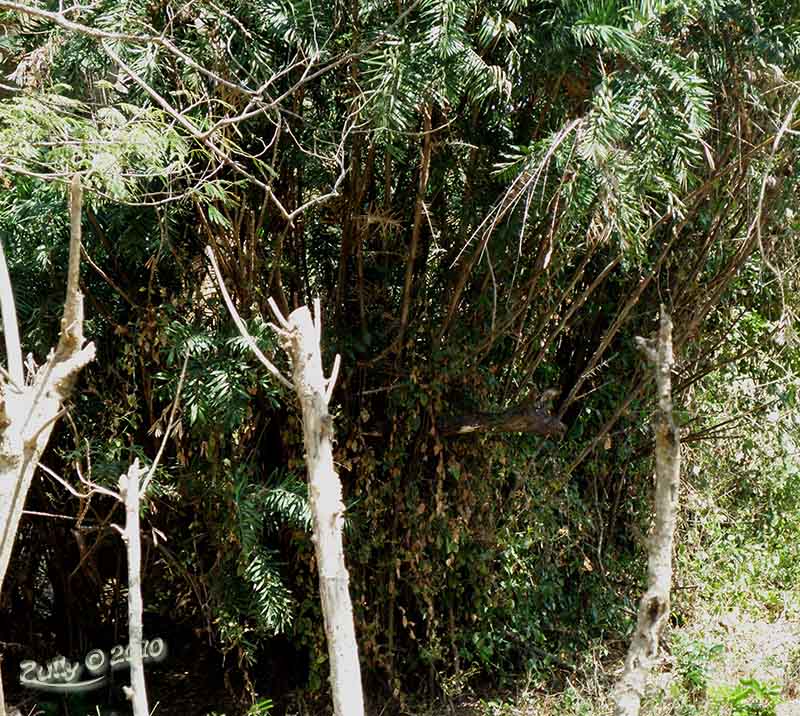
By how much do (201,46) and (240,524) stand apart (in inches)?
69.6

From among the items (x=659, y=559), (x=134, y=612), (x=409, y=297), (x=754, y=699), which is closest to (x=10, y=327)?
(x=134, y=612)

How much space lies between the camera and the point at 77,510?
457 cm

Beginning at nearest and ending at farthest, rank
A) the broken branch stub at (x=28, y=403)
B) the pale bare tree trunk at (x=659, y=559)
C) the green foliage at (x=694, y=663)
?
1. the broken branch stub at (x=28, y=403)
2. the pale bare tree trunk at (x=659, y=559)
3. the green foliage at (x=694, y=663)

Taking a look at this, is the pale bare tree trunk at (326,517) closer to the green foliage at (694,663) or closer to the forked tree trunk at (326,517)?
the forked tree trunk at (326,517)

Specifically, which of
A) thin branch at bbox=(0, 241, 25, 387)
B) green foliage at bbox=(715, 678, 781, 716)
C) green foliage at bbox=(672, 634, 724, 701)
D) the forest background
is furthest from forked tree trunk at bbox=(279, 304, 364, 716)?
green foliage at bbox=(672, 634, 724, 701)

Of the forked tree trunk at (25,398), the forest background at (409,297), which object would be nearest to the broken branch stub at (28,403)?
the forked tree trunk at (25,398)

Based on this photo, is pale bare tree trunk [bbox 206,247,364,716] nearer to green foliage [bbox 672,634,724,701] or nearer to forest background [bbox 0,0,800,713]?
forest background [bbox 0,0,800,713]

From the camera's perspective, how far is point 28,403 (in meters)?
2.05

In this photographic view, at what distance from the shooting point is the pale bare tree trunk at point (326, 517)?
2189mm

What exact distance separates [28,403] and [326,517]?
0.65m

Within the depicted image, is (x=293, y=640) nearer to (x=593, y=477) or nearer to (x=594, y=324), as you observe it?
(x=593, y=477)

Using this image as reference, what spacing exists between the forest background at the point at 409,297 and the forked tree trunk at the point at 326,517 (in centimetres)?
93

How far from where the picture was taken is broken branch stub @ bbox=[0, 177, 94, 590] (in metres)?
1.96

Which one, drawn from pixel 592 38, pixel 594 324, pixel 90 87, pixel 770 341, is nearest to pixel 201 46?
pixel 90 87
